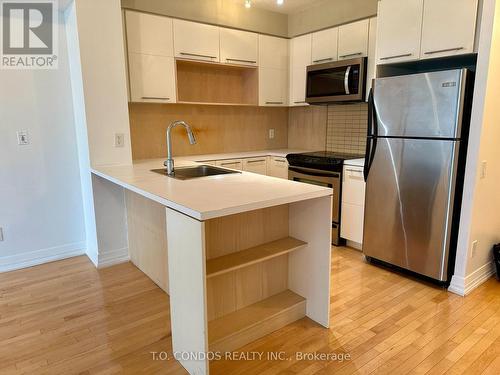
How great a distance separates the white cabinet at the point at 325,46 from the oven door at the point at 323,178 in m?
1.23

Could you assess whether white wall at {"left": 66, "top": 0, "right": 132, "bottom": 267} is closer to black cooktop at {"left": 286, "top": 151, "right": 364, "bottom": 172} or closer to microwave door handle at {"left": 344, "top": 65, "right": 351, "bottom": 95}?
black cooktop at {"left": 286, "top": 151, "right": 364, "bottom": 172}

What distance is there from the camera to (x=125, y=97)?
9.75 ft

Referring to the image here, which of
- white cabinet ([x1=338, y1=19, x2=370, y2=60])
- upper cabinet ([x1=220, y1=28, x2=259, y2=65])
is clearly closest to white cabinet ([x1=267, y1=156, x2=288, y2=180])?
upper cabinet ([x1=220, y1=28, x2=259, y2=65])

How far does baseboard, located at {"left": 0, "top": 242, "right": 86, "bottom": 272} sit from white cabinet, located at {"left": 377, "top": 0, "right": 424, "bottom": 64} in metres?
3.23

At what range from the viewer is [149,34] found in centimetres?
326

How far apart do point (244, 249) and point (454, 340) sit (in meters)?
1.33

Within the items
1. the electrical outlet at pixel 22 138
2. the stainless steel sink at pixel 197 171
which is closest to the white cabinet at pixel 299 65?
the stainless steel sink at pixel 197 171

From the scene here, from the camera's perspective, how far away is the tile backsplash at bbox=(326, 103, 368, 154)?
149 inches

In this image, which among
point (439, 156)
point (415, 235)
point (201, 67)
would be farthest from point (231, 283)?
point (201, 67)

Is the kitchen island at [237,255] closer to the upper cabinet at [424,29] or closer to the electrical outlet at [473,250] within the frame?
the electrical outlet at [473,250]

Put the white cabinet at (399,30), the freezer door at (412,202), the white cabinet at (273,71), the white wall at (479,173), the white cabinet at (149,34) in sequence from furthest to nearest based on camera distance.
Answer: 1. the white cabinet at (273,71)
2. the white cabinet at (149,34)
3. the white cabinet at (399,30)
4. the freezer door at (412,202)
5. the white wall at (479,173)

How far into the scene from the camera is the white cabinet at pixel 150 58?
3.20 meters

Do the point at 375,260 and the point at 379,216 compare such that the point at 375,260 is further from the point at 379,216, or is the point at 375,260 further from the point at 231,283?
the point at 231,283

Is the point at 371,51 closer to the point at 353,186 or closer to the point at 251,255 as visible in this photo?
the point at 353,186
